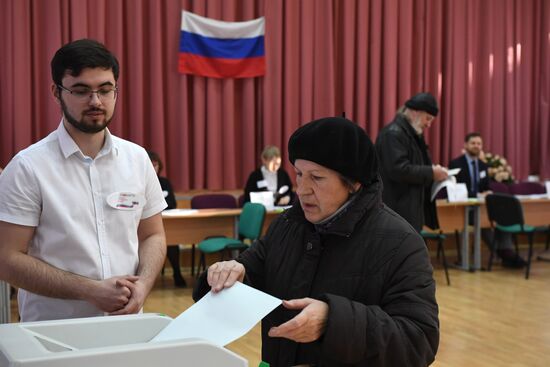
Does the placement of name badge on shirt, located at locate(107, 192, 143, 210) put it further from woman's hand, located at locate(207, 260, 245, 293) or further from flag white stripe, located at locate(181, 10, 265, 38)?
flag white stripe, located at locate(181, 10, 265, 38)

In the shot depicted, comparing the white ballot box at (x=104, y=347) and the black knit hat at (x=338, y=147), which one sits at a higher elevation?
the black knit hat at (x=338, y=147)

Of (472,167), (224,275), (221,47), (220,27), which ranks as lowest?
(472,167)

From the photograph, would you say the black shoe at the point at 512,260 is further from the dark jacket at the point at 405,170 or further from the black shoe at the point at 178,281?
the black shoe at the point at 178,281

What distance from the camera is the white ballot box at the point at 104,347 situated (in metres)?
1.11

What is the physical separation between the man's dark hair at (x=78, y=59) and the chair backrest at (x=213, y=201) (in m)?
5.42

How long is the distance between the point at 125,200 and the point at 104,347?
84 cm

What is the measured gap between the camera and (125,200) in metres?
1.96

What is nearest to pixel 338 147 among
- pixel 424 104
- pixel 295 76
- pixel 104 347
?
pixel 104 347

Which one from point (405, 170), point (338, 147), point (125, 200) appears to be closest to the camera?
point (338, 147)

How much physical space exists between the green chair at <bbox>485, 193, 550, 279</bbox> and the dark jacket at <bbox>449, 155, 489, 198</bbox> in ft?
2.30

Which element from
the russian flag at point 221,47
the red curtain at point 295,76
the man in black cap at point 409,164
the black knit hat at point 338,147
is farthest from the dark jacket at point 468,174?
the black knit hat at point 338,147

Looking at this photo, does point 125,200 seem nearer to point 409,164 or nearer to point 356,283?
point 356,283

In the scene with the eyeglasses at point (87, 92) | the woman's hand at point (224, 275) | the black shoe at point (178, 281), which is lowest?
the black shoe at point (178, 281)

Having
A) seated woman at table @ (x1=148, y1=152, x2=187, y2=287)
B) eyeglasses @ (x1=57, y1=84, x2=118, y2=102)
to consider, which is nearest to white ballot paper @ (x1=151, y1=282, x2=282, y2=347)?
eyeglasses @ (x1=57, y1=84, x2=118, y2=102)
